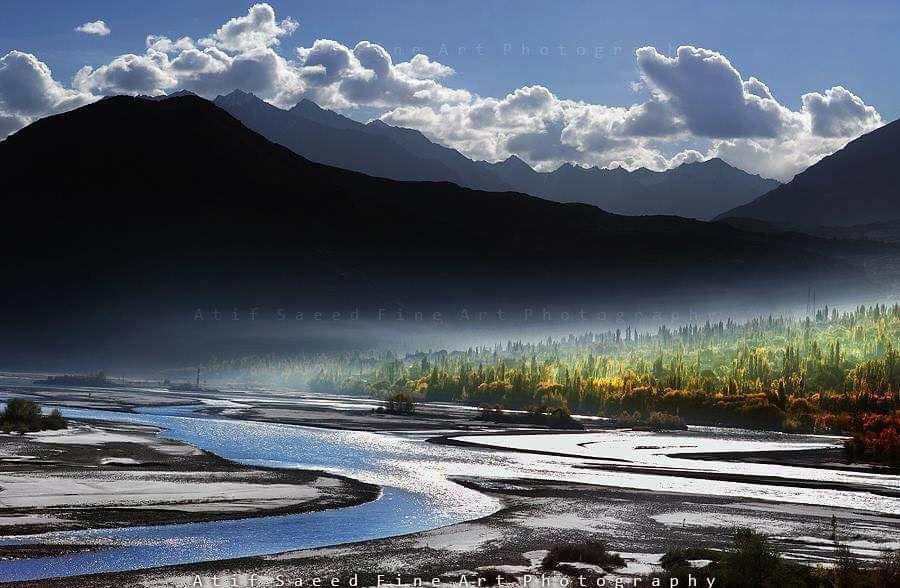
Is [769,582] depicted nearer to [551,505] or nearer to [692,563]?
[692,563]

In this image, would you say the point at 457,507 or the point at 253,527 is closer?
the point at 253,527

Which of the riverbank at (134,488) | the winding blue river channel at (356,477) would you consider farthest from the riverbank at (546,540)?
the riverbank at (134,488)

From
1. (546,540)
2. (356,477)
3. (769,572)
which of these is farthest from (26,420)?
(769,572)

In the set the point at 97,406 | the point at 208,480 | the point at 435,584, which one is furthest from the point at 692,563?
the point at 97,406

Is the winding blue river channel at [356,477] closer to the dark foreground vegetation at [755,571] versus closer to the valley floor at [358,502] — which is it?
the valley floor at [358,502]

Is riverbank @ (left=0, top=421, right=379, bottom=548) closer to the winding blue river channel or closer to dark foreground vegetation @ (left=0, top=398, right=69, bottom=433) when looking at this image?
the winding blue river channel

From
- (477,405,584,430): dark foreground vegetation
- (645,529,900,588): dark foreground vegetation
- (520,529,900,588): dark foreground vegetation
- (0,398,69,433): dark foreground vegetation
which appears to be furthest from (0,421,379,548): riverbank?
(477,405,584,430): dark foreground vegetation
